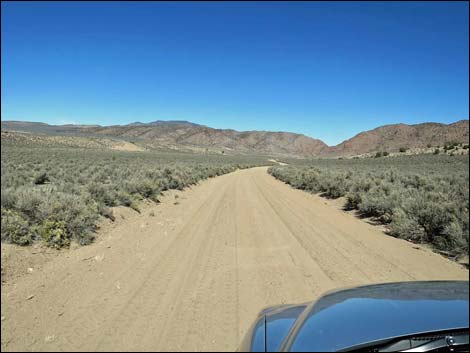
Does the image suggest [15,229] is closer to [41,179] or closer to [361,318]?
[361,318]

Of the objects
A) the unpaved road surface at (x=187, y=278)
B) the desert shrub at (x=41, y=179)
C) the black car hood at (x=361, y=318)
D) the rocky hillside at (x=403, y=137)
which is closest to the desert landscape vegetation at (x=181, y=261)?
the unpaved road surface at (x=187, y=278)

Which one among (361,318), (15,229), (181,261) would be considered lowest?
(181,261)

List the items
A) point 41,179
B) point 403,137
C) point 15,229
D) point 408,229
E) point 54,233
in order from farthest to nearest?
point 403,137, point 41,179, point 408,229, point 54,233, point 15,229

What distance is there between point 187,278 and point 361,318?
13.0 ft

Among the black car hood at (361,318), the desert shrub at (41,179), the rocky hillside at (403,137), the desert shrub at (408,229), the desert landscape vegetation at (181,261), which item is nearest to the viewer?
the black car hood at (361,318)

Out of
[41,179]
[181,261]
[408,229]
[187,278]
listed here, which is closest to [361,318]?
[187,278]

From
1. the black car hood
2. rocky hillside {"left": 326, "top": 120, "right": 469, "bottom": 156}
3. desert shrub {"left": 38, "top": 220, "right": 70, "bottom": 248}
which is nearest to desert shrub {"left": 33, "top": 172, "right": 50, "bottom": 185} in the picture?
desert shrub {"left": 38, "top": 220, "right": 70, "bottom": 248}

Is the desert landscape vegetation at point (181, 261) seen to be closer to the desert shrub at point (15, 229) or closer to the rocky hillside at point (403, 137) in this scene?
the desert shrub at point (15, 229)

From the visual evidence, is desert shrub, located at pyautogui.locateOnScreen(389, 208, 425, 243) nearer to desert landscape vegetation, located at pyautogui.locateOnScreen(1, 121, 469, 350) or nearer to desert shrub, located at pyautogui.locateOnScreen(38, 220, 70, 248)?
desert landscape vegetation, located at pyautogui.locateOnScreen(1, 121, 469, 350)

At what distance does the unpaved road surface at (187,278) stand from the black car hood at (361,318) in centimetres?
145

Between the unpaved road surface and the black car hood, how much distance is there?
1454mm

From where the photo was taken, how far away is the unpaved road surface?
13.6 feet

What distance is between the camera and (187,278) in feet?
19.6

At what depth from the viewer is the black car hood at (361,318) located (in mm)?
2227
